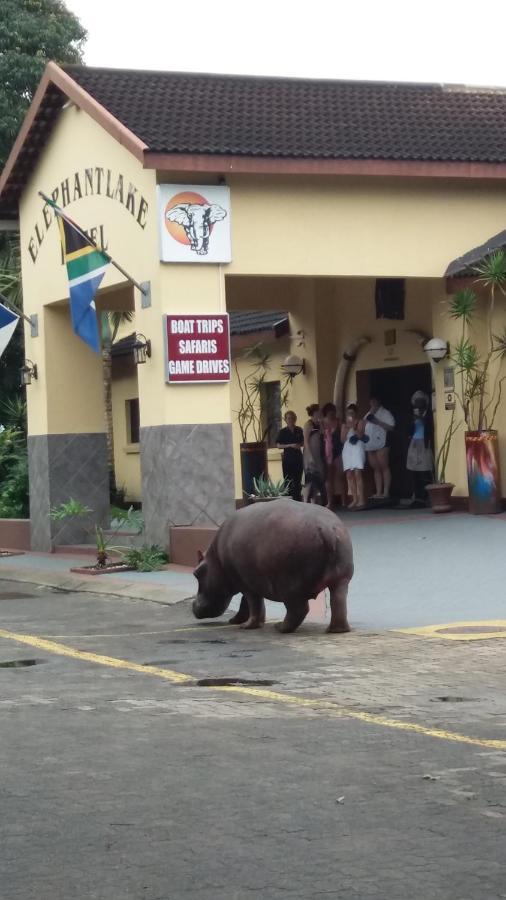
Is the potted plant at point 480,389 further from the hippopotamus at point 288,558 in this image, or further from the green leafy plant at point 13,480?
the hippopotamus at point 288,558

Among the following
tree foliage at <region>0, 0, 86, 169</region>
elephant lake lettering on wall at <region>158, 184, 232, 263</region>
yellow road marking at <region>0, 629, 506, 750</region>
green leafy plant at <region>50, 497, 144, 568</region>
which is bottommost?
yellow road marking at <region>0, 629, 506, 750</region>

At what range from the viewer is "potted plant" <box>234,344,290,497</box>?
89.2 feet

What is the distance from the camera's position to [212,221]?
65.4 ft

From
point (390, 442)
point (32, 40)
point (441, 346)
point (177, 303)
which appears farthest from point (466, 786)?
point (32, 40)

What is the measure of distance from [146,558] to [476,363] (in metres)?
5.86

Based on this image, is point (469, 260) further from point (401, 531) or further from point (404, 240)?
point (401, 531)

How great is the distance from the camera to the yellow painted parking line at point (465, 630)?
12438mm

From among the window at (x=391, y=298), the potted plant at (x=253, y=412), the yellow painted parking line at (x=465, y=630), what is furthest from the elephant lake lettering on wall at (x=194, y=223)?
the yellow painted parking line at (x=465, y=630)

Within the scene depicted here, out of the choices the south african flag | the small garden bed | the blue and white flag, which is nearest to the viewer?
the small garden bed

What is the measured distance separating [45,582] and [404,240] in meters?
6.58

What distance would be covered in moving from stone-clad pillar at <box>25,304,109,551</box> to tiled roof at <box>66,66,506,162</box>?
3.82m

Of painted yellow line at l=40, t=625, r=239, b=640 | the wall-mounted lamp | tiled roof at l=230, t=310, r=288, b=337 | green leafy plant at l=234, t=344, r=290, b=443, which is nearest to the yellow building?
the wall-mounted lamp

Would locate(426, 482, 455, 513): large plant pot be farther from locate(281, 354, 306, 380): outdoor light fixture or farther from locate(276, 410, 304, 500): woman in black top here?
locate(281, 354, 306, 380): outdoor light fixture

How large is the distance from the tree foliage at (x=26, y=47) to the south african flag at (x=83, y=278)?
1433cm
